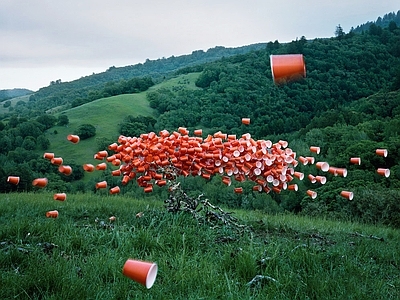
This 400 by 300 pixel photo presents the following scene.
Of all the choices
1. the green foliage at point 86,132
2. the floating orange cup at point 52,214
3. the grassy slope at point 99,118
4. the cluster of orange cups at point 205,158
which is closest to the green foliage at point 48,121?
the grassy slope at point 99,118

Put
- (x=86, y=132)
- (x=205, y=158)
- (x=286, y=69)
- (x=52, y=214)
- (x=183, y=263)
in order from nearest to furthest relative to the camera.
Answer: (x=286, y=69)
(x=183, y=263)
(x=205, y=158)
(x=52, y=214)
(x=86, y=132)

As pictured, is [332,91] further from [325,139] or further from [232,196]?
[232,196]

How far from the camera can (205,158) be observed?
4074 millimetres

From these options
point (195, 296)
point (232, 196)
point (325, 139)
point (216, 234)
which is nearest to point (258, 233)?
point (216, 234)

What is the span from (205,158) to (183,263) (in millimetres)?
1334

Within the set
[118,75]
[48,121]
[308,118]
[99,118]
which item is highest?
[118,75]

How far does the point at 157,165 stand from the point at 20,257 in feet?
5.29

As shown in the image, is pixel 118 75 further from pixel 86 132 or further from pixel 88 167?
pixel 88 167

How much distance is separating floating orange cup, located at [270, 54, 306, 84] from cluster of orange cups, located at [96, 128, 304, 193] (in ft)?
6.33

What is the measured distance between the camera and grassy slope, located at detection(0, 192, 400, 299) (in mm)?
2449

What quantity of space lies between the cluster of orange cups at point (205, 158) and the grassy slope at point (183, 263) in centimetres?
49

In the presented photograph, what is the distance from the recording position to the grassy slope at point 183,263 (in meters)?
2.45

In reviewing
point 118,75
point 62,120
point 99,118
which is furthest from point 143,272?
point 118,75

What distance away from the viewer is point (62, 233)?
3.57m
